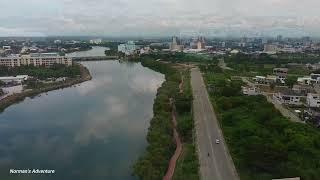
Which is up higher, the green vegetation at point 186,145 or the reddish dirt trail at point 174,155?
the green vegetation at point 186,145

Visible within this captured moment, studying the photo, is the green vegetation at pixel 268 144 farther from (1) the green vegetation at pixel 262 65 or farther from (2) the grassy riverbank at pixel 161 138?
(1) the green vegetation at pixel 262 65

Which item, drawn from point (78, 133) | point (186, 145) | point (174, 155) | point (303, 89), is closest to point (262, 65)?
point (303, 89)

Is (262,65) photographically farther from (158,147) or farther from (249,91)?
(158,147)

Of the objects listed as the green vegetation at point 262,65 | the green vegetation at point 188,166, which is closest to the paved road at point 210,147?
the green vegetation at point 188,166

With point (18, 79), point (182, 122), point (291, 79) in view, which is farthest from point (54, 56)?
point (182, 122)

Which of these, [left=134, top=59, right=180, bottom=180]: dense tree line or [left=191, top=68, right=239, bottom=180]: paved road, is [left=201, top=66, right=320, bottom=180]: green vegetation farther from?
[left=134, top=59, right=180, bottom=180]: dense tree line

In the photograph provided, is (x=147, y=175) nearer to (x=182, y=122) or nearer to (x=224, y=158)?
(x=224, y=158)
